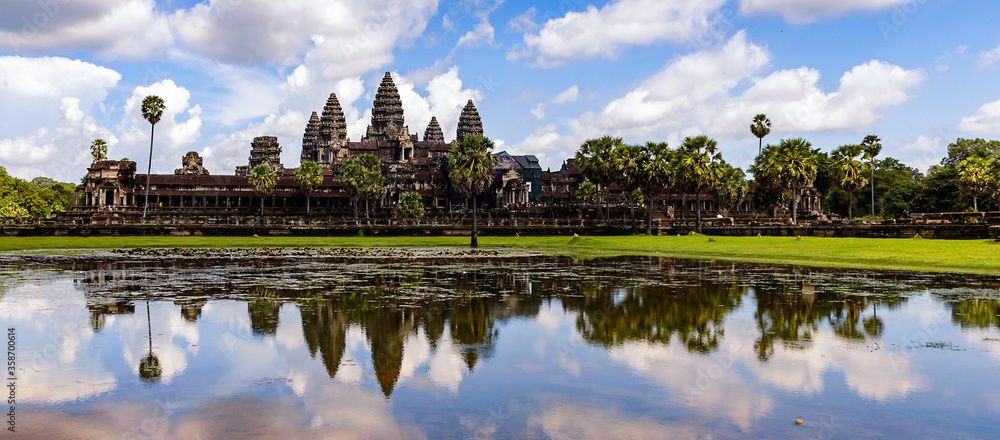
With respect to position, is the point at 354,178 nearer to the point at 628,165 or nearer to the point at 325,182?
the point at 325,182

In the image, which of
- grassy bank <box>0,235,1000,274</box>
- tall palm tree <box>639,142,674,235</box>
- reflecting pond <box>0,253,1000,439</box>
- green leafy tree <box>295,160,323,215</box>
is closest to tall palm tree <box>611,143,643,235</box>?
tall palm tree <box>639,142,674,235</box>

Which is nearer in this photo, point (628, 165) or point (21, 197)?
point (628, 165)

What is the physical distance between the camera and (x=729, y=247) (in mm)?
46875

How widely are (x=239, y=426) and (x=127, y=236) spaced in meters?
58.9

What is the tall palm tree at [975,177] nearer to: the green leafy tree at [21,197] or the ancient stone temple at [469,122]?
the ancient stone temple at [469,122]

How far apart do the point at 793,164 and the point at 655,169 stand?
1509 centimetres

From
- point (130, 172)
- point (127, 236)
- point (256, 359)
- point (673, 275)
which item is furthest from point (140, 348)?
point (130, 172)

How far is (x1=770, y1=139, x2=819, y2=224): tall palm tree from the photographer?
242ft

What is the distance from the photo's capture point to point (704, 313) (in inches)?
662

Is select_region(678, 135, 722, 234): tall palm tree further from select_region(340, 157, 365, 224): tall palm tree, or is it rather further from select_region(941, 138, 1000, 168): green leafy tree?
select_region(941, 138, 1000, 168): green leafy tree

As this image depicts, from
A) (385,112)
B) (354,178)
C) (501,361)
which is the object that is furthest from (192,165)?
(501,361)

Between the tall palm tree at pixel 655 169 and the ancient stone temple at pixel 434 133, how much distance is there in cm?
9687

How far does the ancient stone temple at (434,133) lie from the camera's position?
165250 millimetres

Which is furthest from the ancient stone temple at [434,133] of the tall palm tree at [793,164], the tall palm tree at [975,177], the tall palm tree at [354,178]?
the tall palm tree at [975,177]
